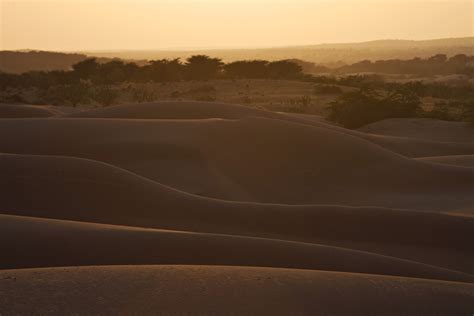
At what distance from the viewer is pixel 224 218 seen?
23.5ft

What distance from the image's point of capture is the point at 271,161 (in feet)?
37.0

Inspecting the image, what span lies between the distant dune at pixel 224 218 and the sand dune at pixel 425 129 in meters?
4.01

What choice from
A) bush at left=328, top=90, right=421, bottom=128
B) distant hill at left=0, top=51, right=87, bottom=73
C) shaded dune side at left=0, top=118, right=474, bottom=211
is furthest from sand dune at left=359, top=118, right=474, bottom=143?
distant hill at left=0, top=51, right=87, bottom=73

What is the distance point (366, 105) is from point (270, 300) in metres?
19.4

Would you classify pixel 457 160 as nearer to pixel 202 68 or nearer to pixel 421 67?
pixel 202 68

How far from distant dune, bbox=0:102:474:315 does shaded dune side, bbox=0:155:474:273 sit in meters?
0.02

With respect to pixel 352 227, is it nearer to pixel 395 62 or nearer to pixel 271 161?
pixel 271 161

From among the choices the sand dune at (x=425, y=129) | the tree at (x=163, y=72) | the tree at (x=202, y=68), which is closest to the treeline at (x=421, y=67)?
the tree at (x=202, y=68)

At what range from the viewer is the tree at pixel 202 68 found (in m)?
41.0

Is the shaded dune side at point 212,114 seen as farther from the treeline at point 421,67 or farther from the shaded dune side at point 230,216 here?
the treeline at point 421,67

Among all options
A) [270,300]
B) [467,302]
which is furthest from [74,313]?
[467,302]

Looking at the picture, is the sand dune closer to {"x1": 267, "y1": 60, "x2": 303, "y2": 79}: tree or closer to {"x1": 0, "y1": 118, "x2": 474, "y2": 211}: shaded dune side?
{"x1": 0, "y1": 118, "x2": 474, "y2": 211}: shaded dune side

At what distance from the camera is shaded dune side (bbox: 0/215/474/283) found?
15.6 ft

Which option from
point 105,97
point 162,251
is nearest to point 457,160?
point 162,251
